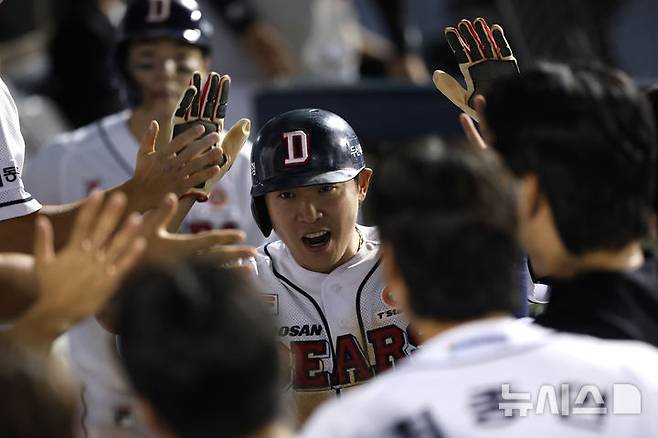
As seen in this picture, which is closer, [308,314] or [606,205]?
[606,205]

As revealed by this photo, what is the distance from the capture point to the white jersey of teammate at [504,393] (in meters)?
2.55

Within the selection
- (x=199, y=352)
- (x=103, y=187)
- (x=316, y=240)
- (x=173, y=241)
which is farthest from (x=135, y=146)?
(x=199, y=352)

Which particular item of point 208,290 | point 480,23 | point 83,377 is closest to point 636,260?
point 208,290

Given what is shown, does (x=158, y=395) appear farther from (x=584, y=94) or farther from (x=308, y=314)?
(x=308, y=314)

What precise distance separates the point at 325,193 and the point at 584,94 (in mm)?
1560

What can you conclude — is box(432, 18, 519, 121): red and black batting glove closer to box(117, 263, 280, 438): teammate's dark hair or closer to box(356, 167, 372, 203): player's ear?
box(356, 167, 372, 203): player's ear

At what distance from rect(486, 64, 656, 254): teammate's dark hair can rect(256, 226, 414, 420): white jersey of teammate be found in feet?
4.67

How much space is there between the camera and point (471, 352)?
2.61m

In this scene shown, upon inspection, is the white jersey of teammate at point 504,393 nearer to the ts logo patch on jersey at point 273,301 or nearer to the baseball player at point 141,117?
the ts logo patch on jersey at point 273,301

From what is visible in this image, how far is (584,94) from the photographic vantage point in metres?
3.06

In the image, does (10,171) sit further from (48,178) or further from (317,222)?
(48,178)

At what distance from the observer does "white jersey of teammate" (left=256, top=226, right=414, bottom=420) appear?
434 cm

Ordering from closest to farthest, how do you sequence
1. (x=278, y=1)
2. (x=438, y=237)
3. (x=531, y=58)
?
(x=438, y=237)
(x=531, y=58)
(x=278, y=1)

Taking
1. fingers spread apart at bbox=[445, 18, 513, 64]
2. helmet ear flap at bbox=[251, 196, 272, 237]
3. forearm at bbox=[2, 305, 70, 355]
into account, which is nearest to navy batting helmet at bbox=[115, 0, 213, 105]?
helmet ear flap at bbox=[251, 196, 272, 237]
